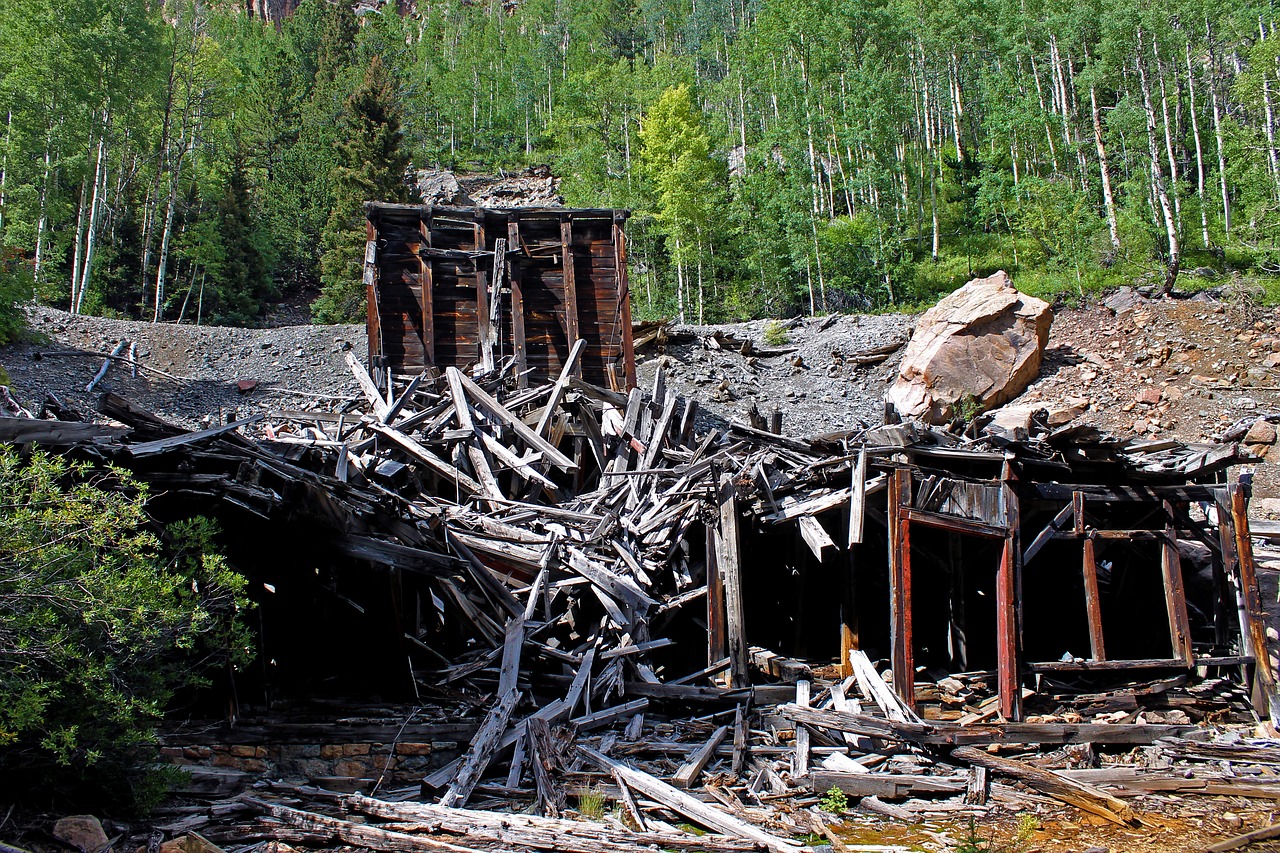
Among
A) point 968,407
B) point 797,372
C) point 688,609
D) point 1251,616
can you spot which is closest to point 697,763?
point 688,609

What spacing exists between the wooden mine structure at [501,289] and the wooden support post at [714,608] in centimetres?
641

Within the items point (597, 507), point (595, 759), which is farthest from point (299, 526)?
point (597, 507)

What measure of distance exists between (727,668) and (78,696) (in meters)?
5.26

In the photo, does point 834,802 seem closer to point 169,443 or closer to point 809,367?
point 169,443

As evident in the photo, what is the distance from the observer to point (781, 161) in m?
39.3

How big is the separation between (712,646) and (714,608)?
361 mm

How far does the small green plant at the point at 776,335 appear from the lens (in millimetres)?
22297

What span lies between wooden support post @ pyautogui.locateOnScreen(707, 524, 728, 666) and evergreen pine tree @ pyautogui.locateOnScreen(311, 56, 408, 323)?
25.4m

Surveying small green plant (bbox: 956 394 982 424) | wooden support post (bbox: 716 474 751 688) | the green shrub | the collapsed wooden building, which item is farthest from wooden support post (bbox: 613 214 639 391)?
A: the green shrub

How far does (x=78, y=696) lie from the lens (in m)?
4.57

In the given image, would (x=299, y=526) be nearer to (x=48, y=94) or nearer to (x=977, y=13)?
(x=48, y=94)

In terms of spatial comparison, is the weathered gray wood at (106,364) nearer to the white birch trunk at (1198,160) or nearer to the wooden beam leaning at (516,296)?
the wooden beam leaning at (516,296)

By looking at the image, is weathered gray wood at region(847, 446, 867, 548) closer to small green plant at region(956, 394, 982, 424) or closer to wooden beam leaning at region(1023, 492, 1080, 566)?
wooden beam leaning at region(1023, 492, 1080, 566)

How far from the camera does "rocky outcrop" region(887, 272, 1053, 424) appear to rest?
18.7 meters
